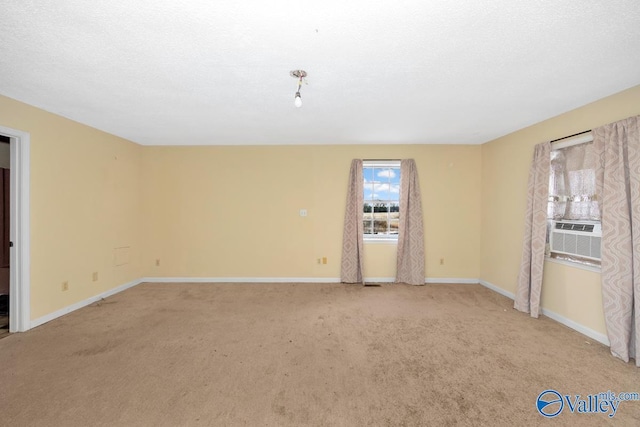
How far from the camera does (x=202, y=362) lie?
2.31 metres

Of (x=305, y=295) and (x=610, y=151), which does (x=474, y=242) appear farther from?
(x=305, y=295)

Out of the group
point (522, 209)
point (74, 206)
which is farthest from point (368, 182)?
point (74, 206)

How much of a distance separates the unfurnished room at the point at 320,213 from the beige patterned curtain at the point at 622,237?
0.06ft

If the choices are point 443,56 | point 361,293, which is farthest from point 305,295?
point 443,56

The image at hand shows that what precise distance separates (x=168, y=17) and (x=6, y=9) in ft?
2.89

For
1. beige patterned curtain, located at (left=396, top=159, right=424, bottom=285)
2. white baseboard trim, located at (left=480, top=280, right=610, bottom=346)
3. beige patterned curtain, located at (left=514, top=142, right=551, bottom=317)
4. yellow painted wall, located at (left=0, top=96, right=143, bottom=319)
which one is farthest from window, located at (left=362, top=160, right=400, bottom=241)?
yellow painted wall, located at (left=0, top=96, right=143, bottom=319)

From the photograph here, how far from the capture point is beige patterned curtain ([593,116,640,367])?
233cm

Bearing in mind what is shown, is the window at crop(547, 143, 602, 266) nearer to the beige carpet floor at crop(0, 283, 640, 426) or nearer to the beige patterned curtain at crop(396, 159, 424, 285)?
the beige carpet floor at crop(0, 283, 640, 426)

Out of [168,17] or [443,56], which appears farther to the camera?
[443,56]

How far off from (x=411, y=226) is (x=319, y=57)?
338 cm

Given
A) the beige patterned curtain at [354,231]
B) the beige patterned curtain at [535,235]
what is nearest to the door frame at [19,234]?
the beige patterned curtain at [354,231]

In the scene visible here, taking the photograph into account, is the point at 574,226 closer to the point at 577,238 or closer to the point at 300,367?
the point at 577,238

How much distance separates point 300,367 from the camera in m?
2.25

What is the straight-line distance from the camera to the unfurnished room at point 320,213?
5.60 feet
